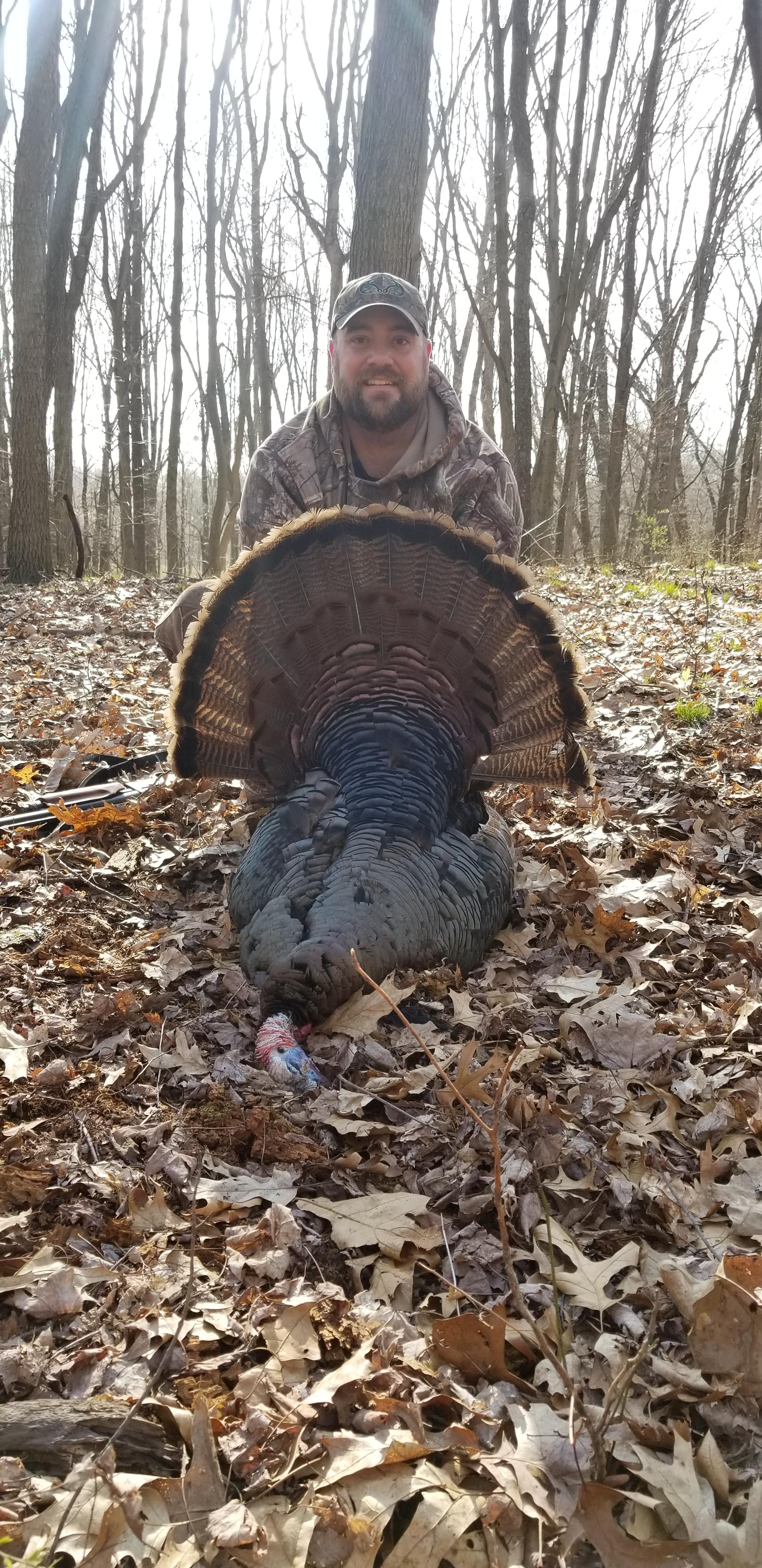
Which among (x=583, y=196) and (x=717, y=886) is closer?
(x=717, y=886)

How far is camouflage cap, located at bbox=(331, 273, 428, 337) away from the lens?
4.96 m

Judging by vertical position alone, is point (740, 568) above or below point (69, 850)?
above

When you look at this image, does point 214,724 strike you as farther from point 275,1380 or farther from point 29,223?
point 29,223

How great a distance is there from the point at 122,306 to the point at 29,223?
1011 cm

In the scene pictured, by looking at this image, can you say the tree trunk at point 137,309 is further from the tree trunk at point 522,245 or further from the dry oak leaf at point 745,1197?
the dry oak leaf at point 745,1197

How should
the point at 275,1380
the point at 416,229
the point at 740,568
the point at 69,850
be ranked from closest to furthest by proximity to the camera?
the point at 275,1380, the point at 69,850, the point at 416,229, the point at 740,568

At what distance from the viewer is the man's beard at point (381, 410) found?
497cm

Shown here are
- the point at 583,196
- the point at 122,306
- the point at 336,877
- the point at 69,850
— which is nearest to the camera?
the point at 336,877

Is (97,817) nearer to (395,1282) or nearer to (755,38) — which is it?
(395,1282)

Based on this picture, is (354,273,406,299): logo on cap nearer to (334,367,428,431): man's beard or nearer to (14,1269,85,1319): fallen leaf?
(334,367,428,431): man's beard

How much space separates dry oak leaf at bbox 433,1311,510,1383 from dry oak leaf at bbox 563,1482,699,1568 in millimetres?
302

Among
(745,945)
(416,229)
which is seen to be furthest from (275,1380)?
(416,229)

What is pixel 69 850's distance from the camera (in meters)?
4.44

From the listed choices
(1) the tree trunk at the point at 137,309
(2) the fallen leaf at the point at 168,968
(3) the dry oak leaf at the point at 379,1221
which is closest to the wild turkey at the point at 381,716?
(2) the fallen leaf at the point at 168,968
